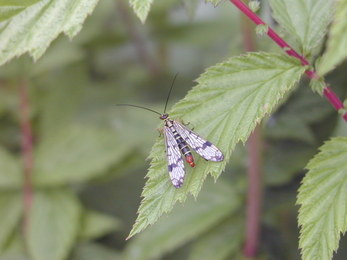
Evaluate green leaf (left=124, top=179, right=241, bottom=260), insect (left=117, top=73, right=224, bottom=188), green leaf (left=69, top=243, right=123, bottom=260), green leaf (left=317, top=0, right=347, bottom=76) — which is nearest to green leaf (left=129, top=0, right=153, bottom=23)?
insect (left=117, top=73, right=224, bottom=188)

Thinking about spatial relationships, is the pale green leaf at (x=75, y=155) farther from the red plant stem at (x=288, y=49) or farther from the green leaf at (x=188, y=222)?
the red plant stem at (x=288, y=49)

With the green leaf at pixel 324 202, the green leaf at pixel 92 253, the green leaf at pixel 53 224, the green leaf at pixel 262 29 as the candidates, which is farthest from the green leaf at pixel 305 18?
the green leaf at pixel 92 253

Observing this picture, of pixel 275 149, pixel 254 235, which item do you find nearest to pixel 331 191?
pixel 254 235

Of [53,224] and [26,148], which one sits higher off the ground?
[26,148]

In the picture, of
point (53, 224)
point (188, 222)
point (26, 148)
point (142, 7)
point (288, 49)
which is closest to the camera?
point (142, 7)

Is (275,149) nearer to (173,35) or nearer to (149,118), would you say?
(149,118)

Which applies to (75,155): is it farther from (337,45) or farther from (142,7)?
(337,45)

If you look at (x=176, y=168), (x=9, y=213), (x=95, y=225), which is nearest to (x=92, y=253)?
(x=95, y=225)
